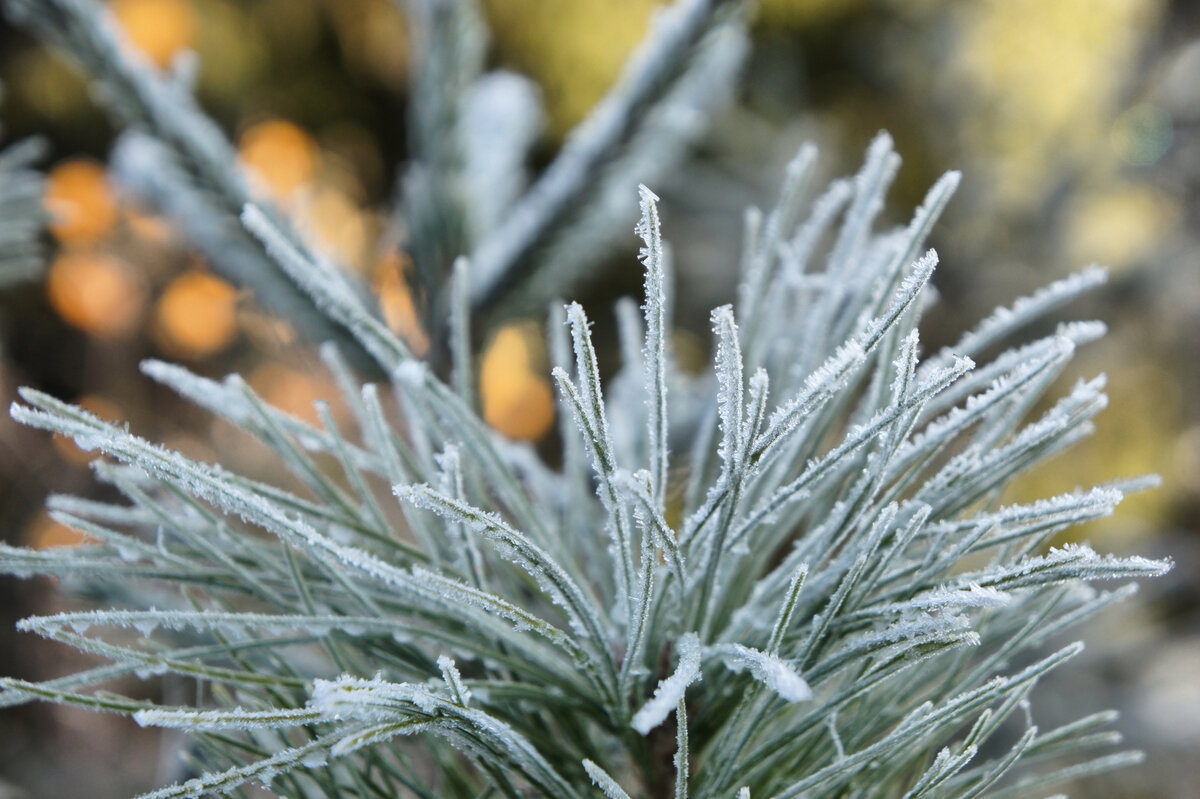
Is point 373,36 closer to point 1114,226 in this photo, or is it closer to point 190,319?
point 190,319

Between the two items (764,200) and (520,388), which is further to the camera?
(520,388)

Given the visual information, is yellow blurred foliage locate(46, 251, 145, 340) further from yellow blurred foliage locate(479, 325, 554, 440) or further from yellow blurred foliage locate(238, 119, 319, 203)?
yellow blurred foliage locate(479, 325, 554, 440)

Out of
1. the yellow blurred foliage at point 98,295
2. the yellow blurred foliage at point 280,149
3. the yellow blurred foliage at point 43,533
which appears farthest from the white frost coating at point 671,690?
the yellow blurred foliage at point 98,295

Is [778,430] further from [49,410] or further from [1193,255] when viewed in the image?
[1193,255]

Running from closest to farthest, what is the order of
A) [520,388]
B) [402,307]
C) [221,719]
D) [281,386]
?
[221,719]
[402,307]
[520,388]
[281,386]

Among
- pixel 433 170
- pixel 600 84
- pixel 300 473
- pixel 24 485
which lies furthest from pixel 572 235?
pixel 24 485

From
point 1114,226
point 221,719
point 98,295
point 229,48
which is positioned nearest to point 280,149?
point 229,48

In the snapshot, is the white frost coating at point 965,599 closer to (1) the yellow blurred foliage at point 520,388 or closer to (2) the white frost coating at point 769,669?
(2) the white frost coating at point 769,669

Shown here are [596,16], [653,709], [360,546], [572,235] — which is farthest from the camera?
[596,16]
